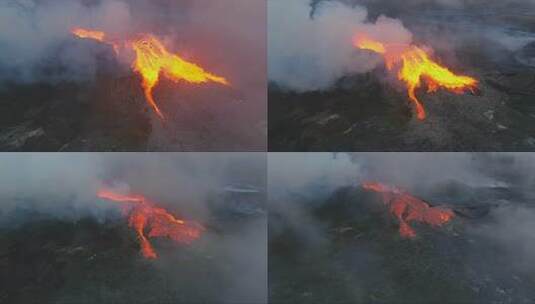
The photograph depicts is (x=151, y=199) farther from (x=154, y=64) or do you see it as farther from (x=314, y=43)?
(x=314, y=43)

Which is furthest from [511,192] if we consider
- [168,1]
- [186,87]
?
[168,1]

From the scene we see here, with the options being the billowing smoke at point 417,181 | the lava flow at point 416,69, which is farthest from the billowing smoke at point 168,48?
the lava flow at point 416,69

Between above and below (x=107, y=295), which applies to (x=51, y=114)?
above

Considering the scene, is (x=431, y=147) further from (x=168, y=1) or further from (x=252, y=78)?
(x=168, y=1)

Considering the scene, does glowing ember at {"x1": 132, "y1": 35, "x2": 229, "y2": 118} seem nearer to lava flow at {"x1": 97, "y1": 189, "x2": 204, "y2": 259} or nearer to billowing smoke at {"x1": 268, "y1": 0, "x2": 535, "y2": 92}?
billowing smoke at {"x1": 268, "y1": 0, "x2": 535, "y2": 92}

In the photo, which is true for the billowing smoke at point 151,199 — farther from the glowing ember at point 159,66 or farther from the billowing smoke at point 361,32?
the billowing smoke at point 361,32

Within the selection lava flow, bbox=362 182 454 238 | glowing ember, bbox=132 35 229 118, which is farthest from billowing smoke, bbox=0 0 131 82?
lava flow, bbox=362 182 454 238

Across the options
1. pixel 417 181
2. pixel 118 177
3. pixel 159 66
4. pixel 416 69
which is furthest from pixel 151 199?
pixel 416 69
